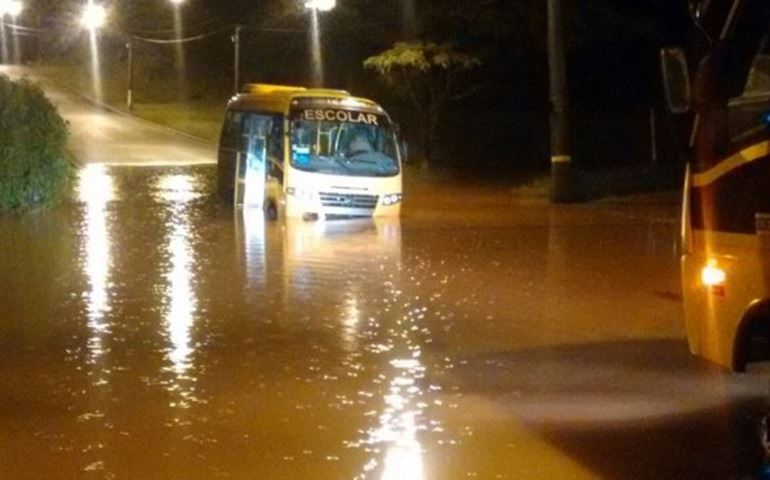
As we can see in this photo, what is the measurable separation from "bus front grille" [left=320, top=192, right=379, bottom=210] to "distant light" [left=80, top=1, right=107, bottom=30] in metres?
47.2

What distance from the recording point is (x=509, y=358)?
41.7ft

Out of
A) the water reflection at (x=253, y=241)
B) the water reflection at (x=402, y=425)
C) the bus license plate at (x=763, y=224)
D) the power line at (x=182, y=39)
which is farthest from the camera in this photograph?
the power line at (x=182, y=39)

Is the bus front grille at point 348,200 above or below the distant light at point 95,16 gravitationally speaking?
below

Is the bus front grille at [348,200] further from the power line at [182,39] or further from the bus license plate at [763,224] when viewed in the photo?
the power line at [182,39]

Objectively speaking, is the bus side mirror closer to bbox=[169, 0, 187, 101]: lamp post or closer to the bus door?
the bus door

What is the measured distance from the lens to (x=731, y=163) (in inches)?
331

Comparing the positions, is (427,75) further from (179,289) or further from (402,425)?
(402,425)

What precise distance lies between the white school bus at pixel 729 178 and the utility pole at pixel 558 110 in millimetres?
20441

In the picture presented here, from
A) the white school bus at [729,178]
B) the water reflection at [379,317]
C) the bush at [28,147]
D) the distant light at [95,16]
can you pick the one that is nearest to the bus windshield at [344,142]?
the water reflection at [379,317]

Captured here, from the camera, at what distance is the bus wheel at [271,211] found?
87.0ft

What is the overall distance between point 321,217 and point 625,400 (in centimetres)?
1543

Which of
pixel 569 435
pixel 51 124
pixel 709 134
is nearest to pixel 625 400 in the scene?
pixel 569 435

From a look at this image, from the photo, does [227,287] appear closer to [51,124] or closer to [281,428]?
[281,428]

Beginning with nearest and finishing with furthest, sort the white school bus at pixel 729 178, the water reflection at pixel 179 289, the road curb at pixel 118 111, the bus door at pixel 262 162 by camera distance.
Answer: the white school bus at pixel 729 178 → the water reflection at pixel 179 289 → the bus door at pixel 262 162 → the road curb at pixel 118 111
